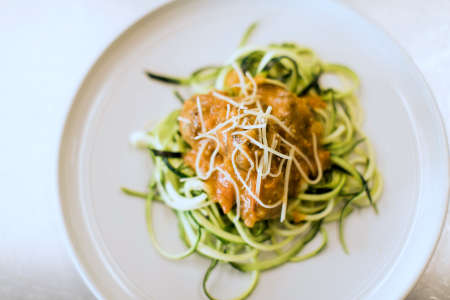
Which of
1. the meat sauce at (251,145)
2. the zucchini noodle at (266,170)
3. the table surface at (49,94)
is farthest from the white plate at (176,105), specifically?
the meat sauce at (251,145)

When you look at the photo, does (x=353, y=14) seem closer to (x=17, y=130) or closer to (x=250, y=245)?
(x=250, y=245)

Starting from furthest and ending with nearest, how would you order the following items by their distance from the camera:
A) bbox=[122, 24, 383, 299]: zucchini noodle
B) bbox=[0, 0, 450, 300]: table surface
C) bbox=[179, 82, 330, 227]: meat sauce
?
1. bbox=[0, 0, 450, 300]: table surface
2. bbox=[122, 24, 383, 299]: zucchini noodle
3. bbox=[179, 82, 330, 227]: meat sauce

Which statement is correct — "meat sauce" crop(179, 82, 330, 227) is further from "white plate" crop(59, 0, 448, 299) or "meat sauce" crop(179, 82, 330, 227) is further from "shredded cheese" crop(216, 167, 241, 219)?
"white plate" crop(59, 0, 448, 299)

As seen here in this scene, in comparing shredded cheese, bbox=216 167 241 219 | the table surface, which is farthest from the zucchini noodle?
the table surface

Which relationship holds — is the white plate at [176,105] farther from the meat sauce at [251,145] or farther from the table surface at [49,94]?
the meat sauce at [251,145]

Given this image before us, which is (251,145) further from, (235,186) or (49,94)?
(49,94)

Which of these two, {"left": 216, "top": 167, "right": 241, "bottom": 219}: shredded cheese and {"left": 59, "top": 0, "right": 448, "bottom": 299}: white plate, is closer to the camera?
{"left": 216, "top": 167, "right": 241, "bottom": 219}: shredded cheese
